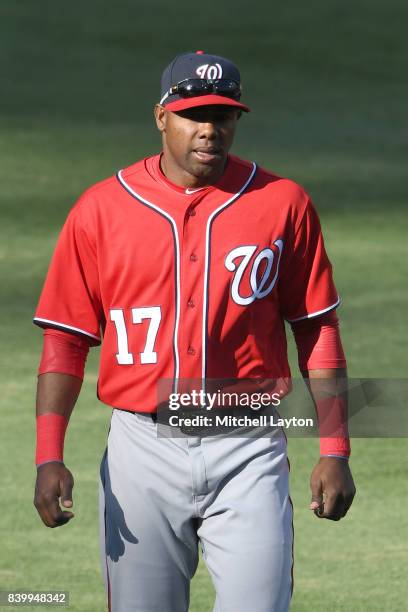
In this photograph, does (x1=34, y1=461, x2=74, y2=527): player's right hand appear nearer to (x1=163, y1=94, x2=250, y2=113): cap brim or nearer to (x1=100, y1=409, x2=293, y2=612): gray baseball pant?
(x1=100, y1=409, x2=293, y2=612): gray baseball pant

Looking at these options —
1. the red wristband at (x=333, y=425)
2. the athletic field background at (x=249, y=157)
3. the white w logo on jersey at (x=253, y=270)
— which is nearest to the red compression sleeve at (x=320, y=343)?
the red wristband at (x=333, y=425)

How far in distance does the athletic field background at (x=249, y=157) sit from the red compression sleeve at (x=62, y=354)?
2379 millimetres

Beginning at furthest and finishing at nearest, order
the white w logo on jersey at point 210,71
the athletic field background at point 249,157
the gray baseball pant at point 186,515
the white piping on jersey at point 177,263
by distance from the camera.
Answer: the athletic field background at point 249,157, the white w logo on jersey at point 210,71, the white piping on jersey at point 177,263, the gray baseball pant at point 186,515

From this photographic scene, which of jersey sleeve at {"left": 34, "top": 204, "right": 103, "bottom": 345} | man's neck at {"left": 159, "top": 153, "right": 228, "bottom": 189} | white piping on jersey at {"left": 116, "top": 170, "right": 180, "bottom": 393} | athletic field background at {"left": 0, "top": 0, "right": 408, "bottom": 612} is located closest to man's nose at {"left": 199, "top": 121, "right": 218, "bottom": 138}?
man's neck at {"left": 159, "top": 153, "right": 228, "bottom": 189}

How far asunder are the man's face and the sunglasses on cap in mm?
43

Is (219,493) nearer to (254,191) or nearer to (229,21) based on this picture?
(254,191)

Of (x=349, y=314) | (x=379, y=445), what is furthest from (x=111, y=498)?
(x=349, y=314)

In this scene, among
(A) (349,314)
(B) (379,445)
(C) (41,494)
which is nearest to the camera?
(C) (41,494)

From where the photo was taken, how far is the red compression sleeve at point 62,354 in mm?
4676

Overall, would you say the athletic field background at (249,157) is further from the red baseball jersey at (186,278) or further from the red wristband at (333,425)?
the red baseball jersey at (186,278)

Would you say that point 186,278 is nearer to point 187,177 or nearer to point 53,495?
point 187,177

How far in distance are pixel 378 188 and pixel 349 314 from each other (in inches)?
157

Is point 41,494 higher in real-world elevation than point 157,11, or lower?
lower

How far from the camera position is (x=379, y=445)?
30.1ft
